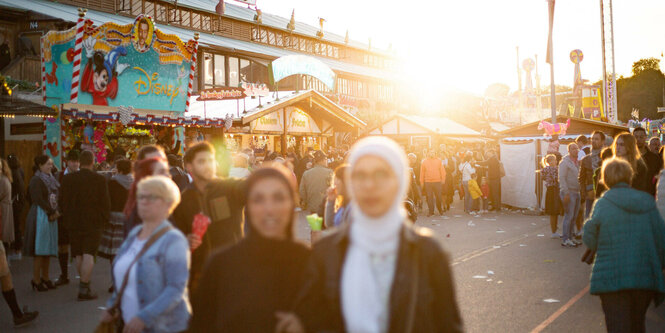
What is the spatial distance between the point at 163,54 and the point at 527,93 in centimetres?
4406

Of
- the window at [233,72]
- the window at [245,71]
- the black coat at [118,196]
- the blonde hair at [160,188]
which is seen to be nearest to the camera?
the blonde hair at [160,188]

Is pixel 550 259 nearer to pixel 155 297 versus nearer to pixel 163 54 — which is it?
pixel 155 297

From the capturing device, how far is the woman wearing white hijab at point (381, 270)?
6.94 feet

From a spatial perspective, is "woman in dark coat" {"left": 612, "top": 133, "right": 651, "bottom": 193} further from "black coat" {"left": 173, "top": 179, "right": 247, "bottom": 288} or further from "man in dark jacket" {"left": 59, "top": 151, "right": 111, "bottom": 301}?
"man in dark jacket" {"left": 59, "top": 151, "right": 111, "bottom": 301}

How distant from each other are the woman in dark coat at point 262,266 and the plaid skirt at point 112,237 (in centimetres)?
516

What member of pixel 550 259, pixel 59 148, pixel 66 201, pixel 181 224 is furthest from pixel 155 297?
pixel 59 148

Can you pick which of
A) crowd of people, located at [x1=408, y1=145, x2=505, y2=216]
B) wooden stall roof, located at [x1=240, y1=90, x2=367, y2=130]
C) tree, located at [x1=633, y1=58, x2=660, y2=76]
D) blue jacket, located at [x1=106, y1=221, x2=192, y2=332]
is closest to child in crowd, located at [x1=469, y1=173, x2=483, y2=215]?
crowd of people, located at [x1=408, y1=145, x2=505, y2=216]

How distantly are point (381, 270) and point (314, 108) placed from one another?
23.0 metres

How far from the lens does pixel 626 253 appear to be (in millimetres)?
4285

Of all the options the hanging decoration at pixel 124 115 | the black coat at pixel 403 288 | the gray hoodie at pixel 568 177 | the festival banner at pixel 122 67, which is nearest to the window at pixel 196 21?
the festival banner at pixel 122 67

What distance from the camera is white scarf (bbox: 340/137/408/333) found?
2.12 metres

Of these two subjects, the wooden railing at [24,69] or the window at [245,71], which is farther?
the window at [245,71]

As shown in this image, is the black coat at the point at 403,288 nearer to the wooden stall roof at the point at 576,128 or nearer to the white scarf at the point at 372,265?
Result: the white scarf at the point at 372,265

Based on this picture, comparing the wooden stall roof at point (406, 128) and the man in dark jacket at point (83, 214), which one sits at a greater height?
the wooden stall roof at point (406, 128)
